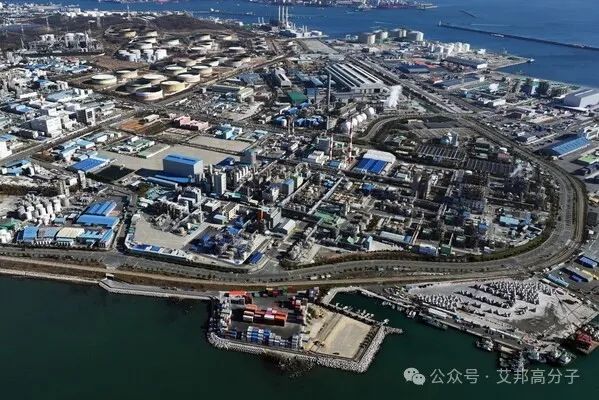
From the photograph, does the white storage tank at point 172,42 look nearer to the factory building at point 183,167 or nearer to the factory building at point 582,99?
the factory building at point 183,167

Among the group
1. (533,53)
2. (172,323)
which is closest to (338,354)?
(172,323)

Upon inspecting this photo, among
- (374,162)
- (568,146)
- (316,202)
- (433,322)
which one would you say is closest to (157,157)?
(316,202)

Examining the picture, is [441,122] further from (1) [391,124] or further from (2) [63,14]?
(2) [63,14]

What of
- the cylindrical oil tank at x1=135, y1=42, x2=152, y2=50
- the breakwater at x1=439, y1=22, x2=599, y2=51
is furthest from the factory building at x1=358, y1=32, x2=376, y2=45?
the cylindrical oil tank at x1=135, y1=42, x2=152, y2=50

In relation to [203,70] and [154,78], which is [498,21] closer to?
[203,70]

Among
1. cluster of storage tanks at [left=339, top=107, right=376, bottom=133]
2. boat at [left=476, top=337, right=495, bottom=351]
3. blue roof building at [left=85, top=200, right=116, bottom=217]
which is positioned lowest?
boat at [left=476, top=337, right=495, bottom=351]

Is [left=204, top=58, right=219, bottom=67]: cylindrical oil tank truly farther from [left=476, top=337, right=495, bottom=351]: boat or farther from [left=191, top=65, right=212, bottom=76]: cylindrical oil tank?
[left=476, top=337, right=495, bottom=351]: boat
